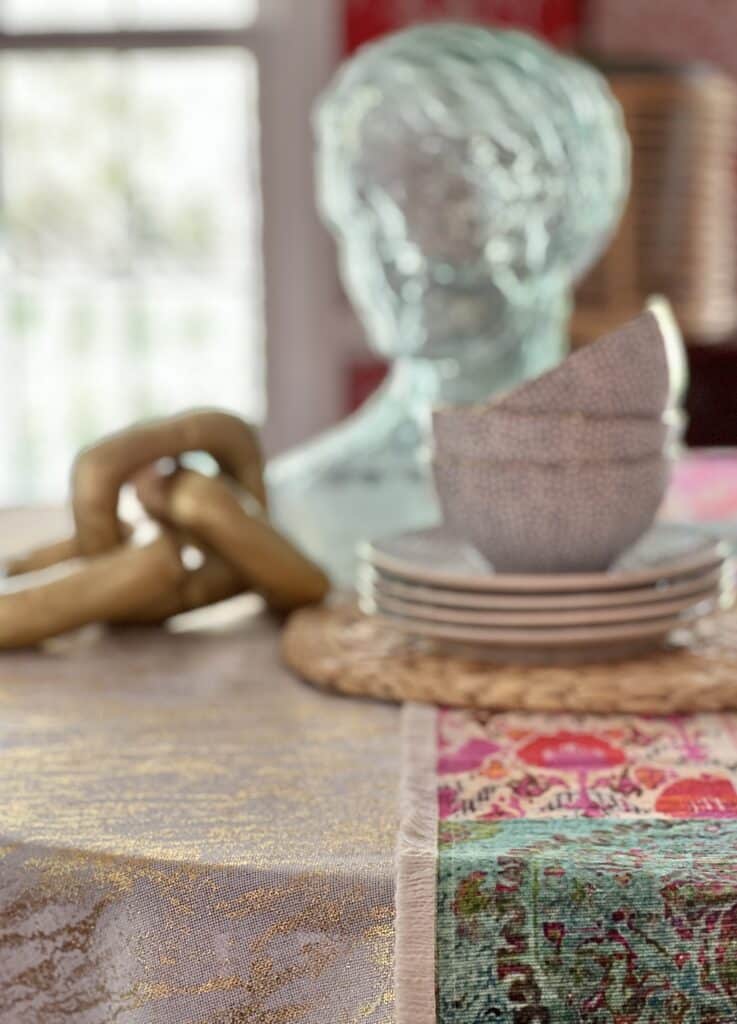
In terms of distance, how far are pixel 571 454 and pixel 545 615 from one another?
0.09 m

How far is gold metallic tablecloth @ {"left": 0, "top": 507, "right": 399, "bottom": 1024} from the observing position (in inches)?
22.0

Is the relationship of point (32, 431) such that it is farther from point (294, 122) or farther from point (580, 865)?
point (580, 865)

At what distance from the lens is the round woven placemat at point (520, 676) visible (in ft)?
2.45

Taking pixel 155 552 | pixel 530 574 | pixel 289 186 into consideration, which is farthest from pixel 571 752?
pixel 289 186

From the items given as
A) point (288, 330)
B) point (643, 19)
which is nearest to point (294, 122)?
point (288, 330)

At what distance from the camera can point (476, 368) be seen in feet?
3.92

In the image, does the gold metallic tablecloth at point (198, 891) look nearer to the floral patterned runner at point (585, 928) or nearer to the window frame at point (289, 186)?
the floral patterned runner at point (585, 928)

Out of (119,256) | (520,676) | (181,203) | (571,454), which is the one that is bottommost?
(119,256)

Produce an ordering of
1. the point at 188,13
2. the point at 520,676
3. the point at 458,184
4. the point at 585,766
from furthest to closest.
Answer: the point at 188,13 → the point at 458,184 → the point at 520,676 → the point at 585,766

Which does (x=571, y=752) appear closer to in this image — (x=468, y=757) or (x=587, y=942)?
(x=468, y=757)

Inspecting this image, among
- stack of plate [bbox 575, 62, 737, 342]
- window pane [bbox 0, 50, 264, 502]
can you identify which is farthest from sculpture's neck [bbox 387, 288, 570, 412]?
window pane [bbox 0, 50, 264, 502]

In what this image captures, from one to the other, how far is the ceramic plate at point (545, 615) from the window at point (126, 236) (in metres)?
2.92

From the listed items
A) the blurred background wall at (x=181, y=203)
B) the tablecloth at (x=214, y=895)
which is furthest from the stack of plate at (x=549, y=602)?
the blurred background wall at (x=181, y=203)

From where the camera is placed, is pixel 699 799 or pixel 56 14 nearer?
pixel 699 799
